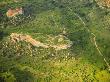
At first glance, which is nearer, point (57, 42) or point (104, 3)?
point (57, 42)

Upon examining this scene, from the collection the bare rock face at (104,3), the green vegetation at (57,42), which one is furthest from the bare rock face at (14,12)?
the bare rock face at (104,3)

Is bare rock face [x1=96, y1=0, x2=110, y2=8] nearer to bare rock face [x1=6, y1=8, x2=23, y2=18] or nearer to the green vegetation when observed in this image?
the green vegetation

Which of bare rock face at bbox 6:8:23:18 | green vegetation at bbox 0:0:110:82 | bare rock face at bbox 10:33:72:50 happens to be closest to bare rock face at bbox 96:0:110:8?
green vegetation at bbox 0:0:110:82

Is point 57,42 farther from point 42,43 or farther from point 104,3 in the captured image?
point 104,3

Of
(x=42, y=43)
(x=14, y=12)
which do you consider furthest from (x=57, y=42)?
(x=14, y=12)

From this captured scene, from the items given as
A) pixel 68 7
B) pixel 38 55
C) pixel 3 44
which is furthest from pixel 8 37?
pixel 68 7

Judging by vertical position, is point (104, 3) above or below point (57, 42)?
above

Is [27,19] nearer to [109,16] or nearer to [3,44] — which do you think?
[3,44]

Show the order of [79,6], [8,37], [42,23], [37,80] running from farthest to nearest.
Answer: [79,6] → [42,23] → [8,37] → [37,80]
